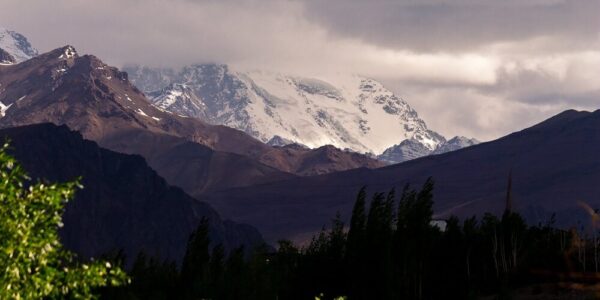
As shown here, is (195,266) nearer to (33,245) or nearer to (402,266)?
(402,266)

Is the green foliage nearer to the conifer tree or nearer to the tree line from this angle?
the tree line

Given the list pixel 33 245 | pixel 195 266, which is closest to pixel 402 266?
pixel 195 266

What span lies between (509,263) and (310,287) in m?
27.3

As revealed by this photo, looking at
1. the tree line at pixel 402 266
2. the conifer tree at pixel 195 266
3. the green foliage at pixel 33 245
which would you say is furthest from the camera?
the conifer tree at pixel 195 266

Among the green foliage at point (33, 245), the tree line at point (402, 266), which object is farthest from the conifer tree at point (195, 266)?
the green foliage at point (33, 245)

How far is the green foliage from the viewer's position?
33.7 meters

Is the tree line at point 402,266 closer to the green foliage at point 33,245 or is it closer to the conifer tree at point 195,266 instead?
the conifer tree at point 195,266

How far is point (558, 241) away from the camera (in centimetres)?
12581

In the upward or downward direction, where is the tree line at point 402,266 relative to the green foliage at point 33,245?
upward

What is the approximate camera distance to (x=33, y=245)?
110 feet

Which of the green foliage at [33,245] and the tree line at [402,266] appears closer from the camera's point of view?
the green foliage at [33,245]

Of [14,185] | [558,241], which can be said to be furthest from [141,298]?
[14,185]

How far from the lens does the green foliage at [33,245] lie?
110 feet

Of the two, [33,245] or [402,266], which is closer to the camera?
[33,245]
